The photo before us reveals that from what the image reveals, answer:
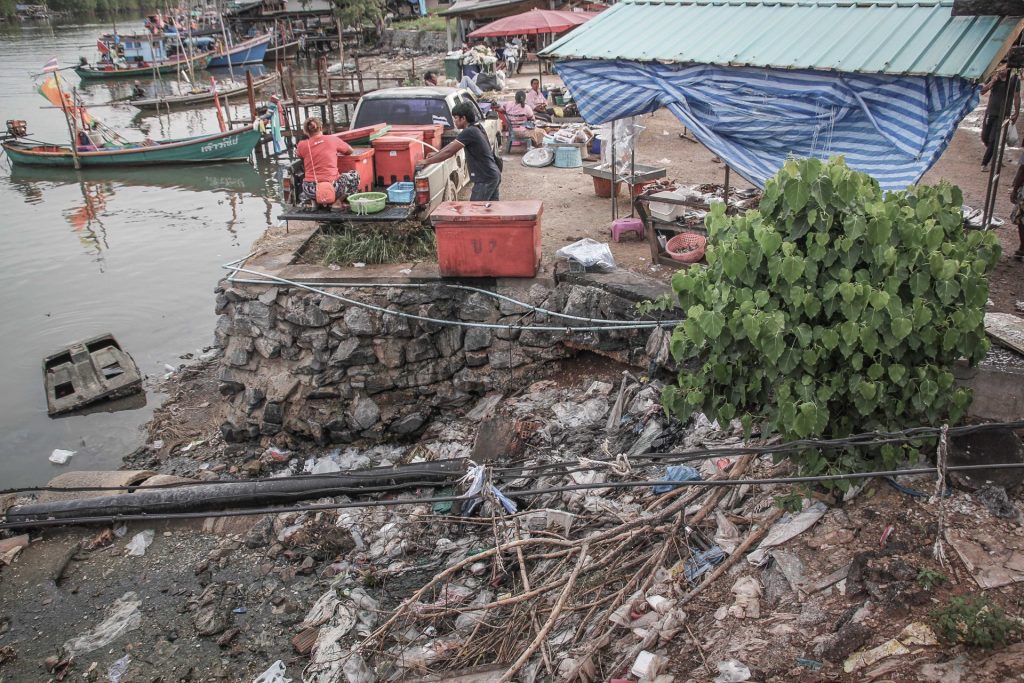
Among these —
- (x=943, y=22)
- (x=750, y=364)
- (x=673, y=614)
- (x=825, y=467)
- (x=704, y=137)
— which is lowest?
(x=673, y=614)

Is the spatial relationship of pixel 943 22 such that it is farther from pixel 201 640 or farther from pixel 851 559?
pixel 201 640

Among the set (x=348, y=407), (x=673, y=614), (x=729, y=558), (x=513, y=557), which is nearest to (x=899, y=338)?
(x=729, y=558)

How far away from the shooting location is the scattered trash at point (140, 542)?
6.87m

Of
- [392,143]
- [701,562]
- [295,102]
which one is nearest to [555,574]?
[701,562]

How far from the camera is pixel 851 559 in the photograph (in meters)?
4.39

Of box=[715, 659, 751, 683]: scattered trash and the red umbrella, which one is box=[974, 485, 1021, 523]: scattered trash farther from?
the red umbrella

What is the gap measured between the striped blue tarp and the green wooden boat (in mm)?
18189

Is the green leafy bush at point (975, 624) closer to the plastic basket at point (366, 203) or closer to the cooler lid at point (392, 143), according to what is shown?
the plastic basket at point (366, 203)

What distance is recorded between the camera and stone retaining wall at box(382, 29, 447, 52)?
4005 cm

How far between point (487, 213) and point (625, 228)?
2.26m

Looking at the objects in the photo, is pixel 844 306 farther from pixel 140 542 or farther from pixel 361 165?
pixel 361 165

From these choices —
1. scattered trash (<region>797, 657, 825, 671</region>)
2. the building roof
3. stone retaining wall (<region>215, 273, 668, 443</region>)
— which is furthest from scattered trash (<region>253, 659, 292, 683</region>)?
the building roof

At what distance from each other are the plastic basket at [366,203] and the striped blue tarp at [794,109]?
2.94 metres

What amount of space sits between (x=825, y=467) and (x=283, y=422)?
6.91 meters
